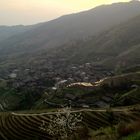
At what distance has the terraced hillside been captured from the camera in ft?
292

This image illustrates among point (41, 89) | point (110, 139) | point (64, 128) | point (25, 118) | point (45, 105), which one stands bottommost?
point (41, 89)

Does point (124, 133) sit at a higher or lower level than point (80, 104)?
higher

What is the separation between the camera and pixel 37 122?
326ft

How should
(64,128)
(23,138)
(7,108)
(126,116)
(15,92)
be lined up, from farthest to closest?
1. (15,92)
2. (7,108)
3. (126,116)
4. (23,138)
5. (64,128)

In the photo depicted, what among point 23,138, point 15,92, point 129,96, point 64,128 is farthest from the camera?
point 15,92

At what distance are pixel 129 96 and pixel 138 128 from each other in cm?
11505

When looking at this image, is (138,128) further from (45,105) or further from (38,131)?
(45,105)

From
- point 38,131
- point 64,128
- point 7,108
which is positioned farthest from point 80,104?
point 64,128

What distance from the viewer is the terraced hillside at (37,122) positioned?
292 feet

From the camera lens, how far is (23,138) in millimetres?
87500

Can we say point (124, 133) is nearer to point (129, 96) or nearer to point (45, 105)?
point (129, 96)

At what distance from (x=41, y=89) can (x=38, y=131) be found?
101489 millimetres

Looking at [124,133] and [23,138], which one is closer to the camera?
[124,133]

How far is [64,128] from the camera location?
44.6 m
